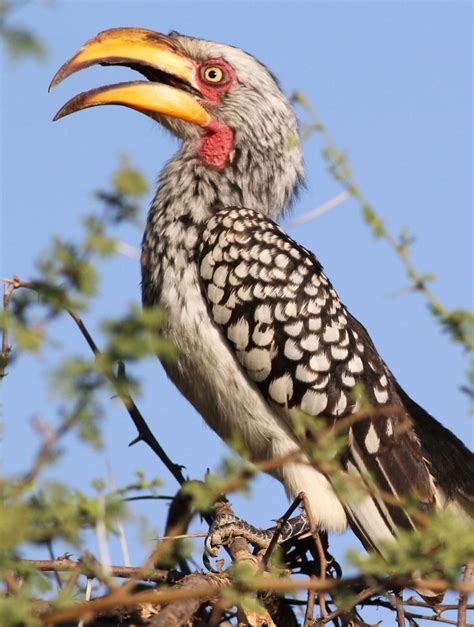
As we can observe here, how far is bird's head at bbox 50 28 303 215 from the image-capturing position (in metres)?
5.25

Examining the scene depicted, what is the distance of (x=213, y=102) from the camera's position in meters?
5.68

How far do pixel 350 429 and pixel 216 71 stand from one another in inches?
83.2

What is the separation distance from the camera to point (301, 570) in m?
4.53

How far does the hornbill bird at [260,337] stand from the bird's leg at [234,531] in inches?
4.8

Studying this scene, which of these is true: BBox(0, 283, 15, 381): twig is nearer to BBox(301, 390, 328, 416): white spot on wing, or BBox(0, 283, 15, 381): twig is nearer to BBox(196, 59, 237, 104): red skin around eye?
BBox(301, 390, 328, 416): white spot on wing

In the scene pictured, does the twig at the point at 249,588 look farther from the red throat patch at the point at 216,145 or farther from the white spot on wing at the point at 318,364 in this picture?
the red throat patch at the point at 216,145

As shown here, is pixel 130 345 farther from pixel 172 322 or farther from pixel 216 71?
pixel 216 71

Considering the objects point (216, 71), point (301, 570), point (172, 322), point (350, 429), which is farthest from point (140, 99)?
point (301, 570)

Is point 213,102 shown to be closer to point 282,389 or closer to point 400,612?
point 282,389

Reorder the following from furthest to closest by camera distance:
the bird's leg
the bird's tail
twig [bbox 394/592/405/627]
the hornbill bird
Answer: the bird's tail, the hornbill bird, the bird's leg, twig [bbox 394/592/405/627]

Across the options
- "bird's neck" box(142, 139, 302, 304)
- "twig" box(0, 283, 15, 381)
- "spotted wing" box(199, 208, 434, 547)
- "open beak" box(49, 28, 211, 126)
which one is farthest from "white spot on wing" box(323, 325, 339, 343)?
"twig" box(0, 283, 15, 381)

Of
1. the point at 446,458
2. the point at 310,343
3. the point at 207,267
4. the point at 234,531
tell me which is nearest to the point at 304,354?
the point at 310,343

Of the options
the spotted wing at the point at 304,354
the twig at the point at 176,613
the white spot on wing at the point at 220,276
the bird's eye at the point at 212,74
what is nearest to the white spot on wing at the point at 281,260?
the spotted wing at the point at 304,354

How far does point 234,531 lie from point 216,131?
214 centimetres
